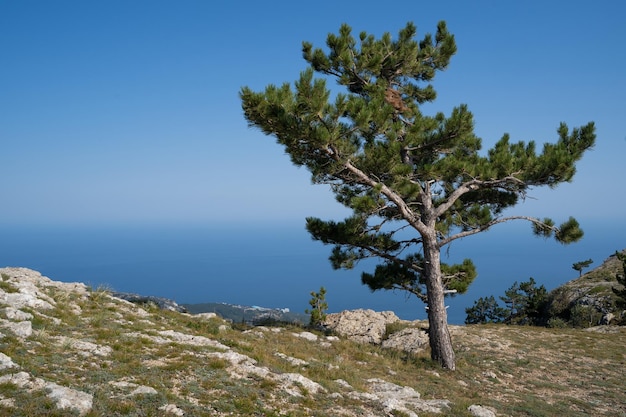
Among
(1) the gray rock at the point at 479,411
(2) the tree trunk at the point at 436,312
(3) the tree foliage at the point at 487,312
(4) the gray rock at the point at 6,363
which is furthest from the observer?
(3) the tree foliage at the point at 487,312

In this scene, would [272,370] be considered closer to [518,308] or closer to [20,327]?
[20,327]

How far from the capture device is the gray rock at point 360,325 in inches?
810

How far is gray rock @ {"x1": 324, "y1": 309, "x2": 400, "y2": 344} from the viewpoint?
2056 cm

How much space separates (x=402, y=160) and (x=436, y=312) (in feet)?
21.3

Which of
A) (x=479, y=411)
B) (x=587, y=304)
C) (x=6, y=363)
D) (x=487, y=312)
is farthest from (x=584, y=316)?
(x=6, y=363)

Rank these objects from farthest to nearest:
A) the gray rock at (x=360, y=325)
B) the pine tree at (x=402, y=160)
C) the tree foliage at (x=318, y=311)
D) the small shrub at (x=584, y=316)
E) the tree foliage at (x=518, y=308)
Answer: the tree foliage at (x=518, y=308) → the small shrub at (x=584, y=316) → the tree foliage at (x=318, y=311) → the gray rock at (x=360, y=325) → the pine tree at (x=402, y=160)

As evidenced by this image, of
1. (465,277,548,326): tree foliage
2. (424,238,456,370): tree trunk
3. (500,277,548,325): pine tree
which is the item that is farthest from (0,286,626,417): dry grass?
(465,277,548,326): tree foliage

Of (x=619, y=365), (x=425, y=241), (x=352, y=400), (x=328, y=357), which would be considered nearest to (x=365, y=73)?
(x=425, y=241)

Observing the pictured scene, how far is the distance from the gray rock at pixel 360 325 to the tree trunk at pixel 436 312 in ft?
13.8

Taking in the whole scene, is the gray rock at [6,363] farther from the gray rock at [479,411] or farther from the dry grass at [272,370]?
the gray rock at [479,411]

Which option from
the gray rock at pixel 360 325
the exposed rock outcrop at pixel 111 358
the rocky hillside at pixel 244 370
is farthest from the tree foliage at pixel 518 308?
the exposed rock outcrop at pixel 111 358

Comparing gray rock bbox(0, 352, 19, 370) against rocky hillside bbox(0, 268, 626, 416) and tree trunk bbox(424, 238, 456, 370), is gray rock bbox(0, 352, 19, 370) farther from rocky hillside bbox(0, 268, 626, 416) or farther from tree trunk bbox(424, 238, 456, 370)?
tree trunk bbox(424, 238, 456, 370)

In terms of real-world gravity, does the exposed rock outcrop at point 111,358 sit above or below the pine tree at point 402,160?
below

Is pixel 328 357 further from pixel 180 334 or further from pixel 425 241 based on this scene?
pixel 425 241
